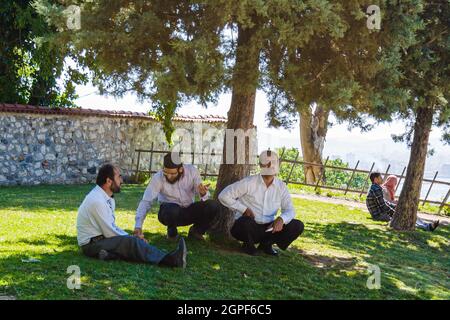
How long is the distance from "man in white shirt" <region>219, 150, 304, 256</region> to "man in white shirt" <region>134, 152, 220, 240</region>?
0.33 m

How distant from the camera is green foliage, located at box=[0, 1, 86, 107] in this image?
58.5 feet

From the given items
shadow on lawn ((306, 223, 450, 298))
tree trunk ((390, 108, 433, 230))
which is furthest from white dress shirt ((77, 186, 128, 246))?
tree trunk ((390, 108, 433, 230))

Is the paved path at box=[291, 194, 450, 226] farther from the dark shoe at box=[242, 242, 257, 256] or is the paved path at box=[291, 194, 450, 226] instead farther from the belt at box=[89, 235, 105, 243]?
the belt at box=[89, 235, 105, 243]

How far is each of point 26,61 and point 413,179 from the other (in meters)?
11.5

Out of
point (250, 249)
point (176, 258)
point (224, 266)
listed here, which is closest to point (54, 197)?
point (250, 249)

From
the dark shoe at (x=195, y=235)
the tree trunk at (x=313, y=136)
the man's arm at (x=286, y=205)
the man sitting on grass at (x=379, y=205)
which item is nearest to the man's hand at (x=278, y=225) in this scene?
the man's arm at (x=286, y=205)

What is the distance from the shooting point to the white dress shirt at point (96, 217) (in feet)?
23.0

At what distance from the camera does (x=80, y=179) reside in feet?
63.1

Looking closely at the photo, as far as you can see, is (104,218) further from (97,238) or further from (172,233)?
(172,233)

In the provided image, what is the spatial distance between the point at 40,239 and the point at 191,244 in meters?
1.94

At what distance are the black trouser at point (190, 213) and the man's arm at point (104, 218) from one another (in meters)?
1.45

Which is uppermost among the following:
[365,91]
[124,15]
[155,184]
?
[124,15]

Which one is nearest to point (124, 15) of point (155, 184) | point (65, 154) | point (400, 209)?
point (155, 184)
